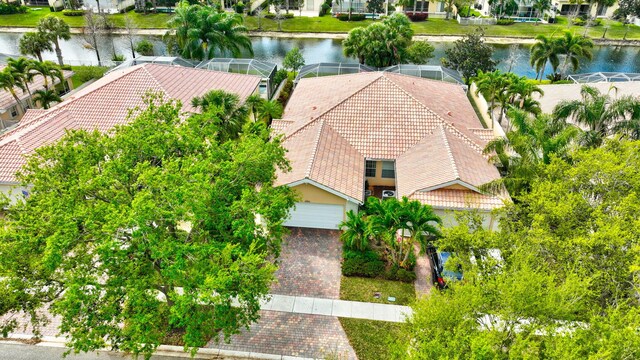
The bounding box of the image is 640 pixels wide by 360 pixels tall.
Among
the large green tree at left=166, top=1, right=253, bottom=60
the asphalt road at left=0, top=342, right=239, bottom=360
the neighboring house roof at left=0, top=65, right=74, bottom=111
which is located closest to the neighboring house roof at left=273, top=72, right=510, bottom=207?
the asphalt road at left=0, top=342, right=239, bottom=360

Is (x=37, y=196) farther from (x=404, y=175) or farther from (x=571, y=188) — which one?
(x=571, y=188)

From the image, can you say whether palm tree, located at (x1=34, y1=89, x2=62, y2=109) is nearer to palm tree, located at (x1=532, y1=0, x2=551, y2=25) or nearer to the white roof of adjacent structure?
the white roof of adjacent structure

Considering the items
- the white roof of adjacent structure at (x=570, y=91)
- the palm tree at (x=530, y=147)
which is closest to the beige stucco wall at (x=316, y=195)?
the palm tree at (x=530, y=147)

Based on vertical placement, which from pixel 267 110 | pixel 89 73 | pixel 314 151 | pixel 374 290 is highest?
pixel 267 110

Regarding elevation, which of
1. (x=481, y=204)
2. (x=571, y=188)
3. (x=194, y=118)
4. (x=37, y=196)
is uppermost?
(x=194, y=118)

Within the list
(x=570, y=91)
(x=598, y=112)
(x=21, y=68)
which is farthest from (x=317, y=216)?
(x=21, y=68)

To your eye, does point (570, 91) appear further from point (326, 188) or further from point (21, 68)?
point (21, 68)

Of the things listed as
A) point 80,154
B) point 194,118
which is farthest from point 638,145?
point 80,154
